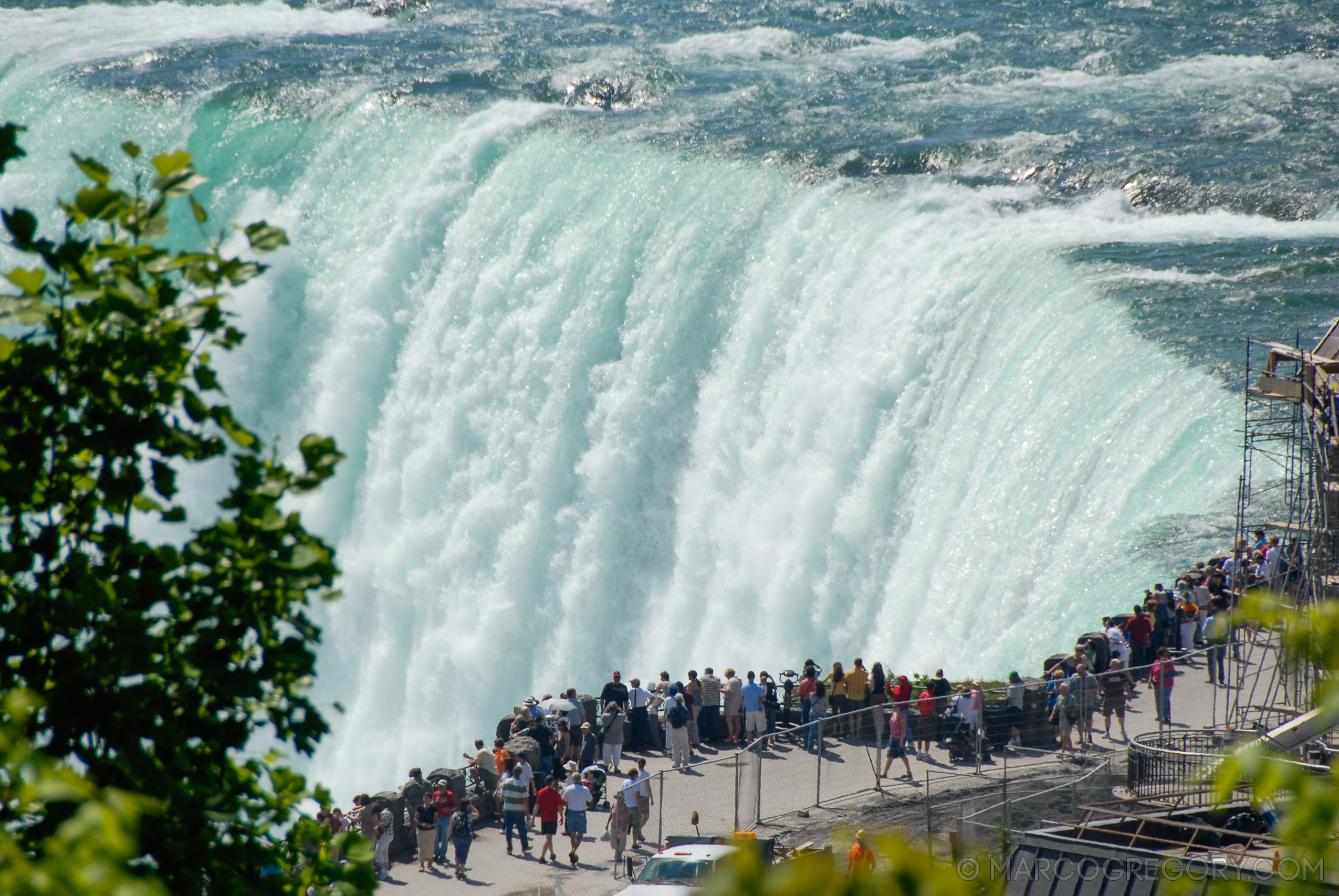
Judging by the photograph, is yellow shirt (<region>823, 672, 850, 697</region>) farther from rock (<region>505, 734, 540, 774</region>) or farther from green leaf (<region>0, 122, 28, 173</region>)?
green leaf (<region>0, 122, 28, 173</region>)

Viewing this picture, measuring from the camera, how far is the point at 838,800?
17297 mm

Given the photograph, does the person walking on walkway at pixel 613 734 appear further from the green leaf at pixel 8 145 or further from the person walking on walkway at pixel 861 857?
the green leaf at pixel 8 145

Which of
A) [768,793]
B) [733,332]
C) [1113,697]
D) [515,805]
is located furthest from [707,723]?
[733,332]

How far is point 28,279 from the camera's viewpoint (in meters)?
5.43

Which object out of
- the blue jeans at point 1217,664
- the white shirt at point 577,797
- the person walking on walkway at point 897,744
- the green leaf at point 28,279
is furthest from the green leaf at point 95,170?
the blue jeans at point 1217,664

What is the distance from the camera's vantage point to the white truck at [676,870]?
14.2m

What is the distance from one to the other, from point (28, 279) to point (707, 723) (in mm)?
15761

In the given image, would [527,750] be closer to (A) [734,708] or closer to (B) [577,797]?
(B) [577,797]

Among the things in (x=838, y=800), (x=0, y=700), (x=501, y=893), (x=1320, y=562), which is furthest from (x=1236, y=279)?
(x=0, y=700)

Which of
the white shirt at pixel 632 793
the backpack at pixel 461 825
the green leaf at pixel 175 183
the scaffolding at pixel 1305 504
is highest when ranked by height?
the scaffolding at pixel 1305 504

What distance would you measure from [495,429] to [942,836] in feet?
63.3

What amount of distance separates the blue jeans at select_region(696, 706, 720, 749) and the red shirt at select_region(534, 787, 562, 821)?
9.30 ft

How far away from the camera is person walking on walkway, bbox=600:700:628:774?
65.0ft

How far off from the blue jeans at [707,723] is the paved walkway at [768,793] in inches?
41.0
